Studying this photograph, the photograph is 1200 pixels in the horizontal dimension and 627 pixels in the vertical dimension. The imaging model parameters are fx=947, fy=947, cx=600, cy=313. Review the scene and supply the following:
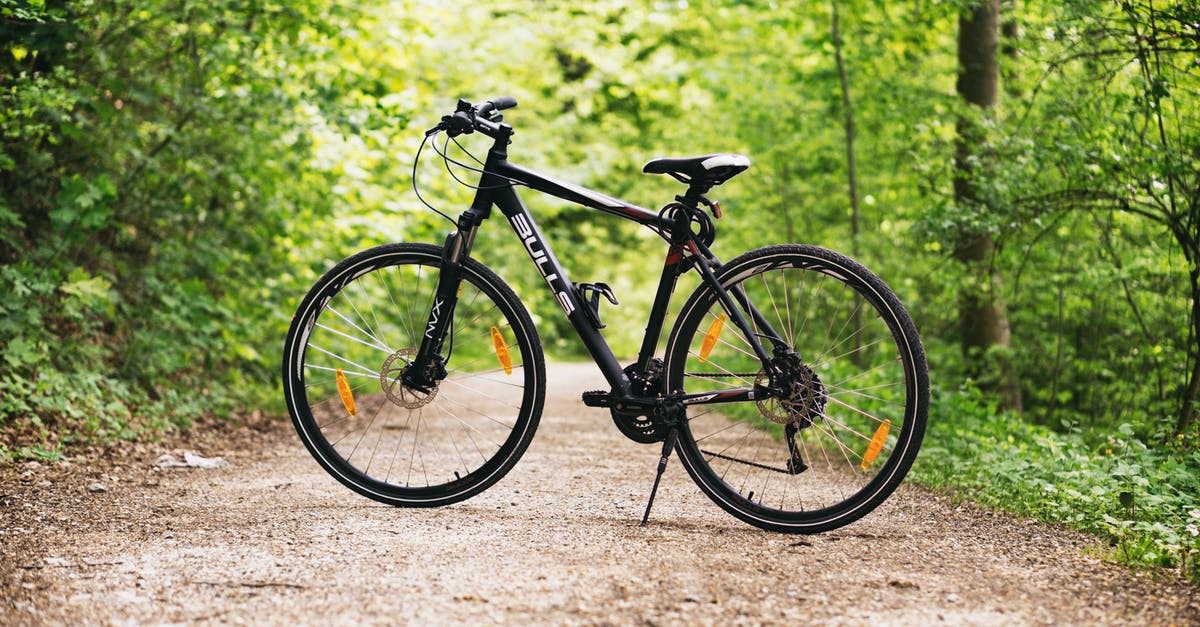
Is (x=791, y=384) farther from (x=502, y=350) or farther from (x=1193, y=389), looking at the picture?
(x=1193, y=389)

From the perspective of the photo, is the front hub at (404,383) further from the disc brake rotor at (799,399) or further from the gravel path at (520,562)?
the disc brake rotor at (799,399)

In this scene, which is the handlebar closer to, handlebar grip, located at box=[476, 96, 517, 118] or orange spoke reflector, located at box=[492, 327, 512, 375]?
handlebar grip, located at box=[476, 96, 517, 118]

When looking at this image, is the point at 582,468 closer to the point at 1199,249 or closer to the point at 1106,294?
the point at 1199,249

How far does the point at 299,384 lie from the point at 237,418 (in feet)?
9.05

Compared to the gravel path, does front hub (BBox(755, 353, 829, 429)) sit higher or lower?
higher

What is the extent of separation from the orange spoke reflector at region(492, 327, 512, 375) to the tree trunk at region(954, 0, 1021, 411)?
4.12 metres

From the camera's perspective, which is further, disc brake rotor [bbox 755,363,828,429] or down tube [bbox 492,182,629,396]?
down tube [bbox 492,182,629,396]

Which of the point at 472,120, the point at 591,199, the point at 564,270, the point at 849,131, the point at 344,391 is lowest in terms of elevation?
the point at 344,391

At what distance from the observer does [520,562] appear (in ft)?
9.33

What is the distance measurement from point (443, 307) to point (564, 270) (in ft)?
1.64

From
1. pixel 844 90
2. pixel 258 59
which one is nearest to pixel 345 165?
pixel 258 59

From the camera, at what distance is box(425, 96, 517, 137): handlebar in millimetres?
3537

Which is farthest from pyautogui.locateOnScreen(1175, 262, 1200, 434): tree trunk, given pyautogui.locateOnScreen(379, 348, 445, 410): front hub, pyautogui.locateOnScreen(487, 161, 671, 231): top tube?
pyautogui.locateOnScreen(379, 348, 445, 410): front hub

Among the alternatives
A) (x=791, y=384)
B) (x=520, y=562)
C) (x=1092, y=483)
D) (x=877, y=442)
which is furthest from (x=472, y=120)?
(x=1092, y=483)
